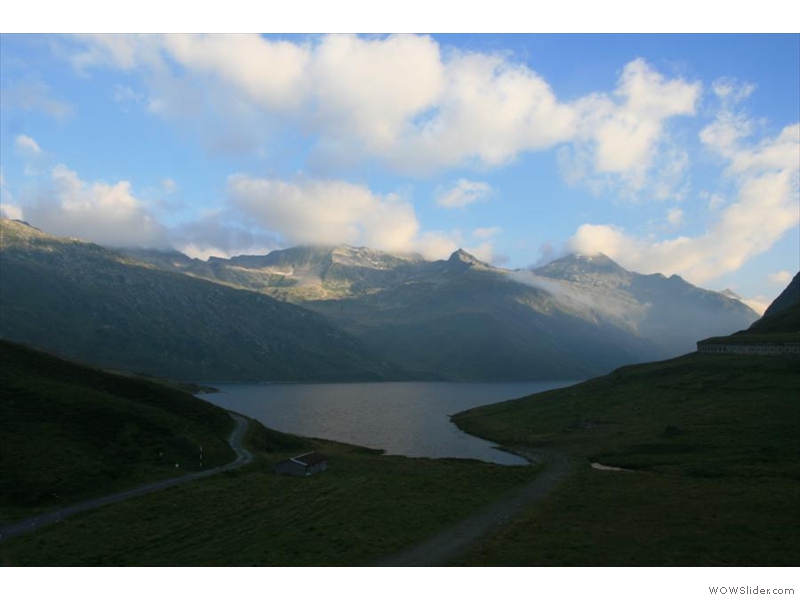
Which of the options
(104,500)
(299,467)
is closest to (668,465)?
(299,467)

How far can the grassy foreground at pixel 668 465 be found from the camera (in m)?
41.4

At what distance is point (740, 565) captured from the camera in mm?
37594

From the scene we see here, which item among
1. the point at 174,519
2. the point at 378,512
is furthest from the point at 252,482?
the point at 378,512

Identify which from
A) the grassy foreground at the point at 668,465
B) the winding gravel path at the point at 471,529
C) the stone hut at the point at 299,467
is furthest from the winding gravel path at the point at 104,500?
the grassy foreground at the point at 668,465

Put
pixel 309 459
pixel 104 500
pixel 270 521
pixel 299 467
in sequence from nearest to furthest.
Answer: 1. pixel 270 521
2. pixel 104 500
3. pixel 299 467
4. pixel 309 459

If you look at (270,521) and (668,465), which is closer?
(270,521)

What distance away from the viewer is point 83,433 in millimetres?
84875

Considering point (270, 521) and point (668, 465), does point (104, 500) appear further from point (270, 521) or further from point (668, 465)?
point (668, 465)

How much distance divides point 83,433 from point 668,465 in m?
90.9

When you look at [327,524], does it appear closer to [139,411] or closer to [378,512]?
[378,512]

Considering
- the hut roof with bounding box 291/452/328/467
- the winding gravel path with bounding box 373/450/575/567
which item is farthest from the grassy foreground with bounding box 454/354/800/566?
the hut roof with bounding box 291/452/328/467

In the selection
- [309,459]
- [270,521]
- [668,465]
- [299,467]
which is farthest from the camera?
[309,459]

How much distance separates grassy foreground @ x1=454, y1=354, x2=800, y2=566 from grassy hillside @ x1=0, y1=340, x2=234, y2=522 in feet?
180

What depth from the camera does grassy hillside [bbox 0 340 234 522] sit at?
224ft
